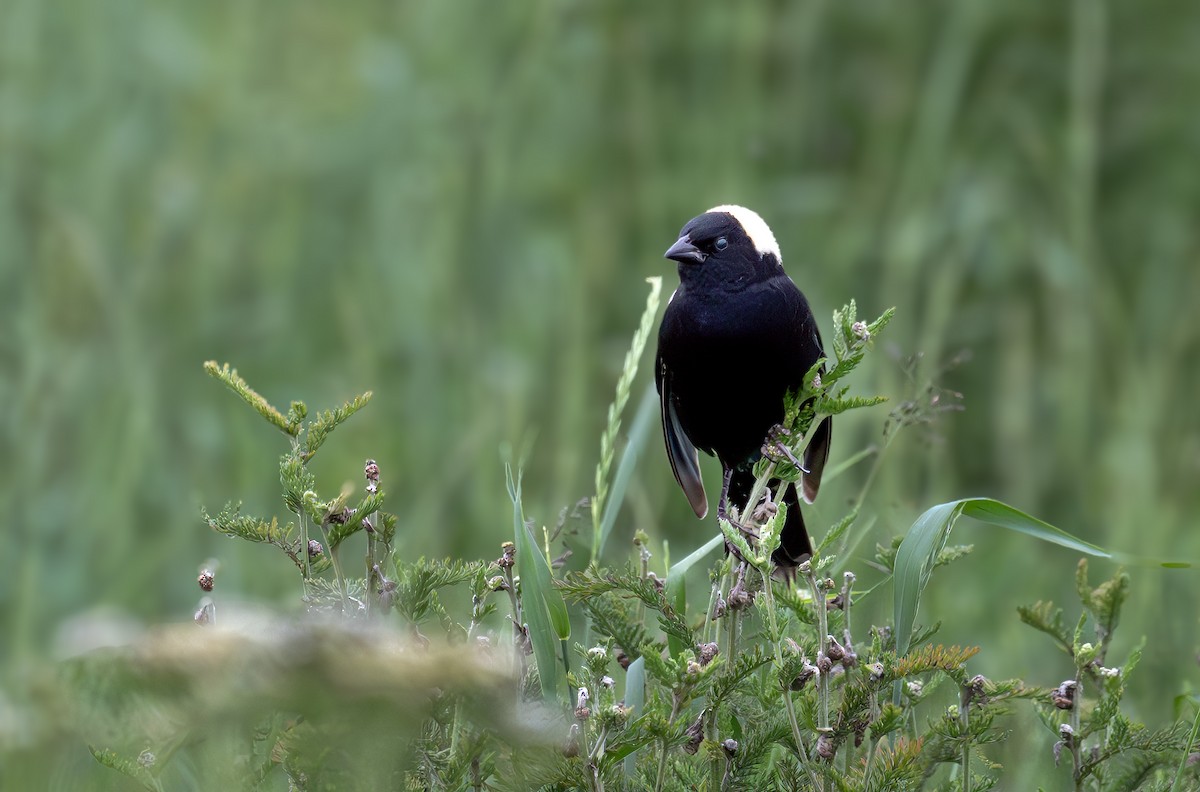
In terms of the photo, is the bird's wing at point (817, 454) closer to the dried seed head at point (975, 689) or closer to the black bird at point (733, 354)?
the black bird at point (733, 354)

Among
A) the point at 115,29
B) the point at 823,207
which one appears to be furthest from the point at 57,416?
the point at 823,207

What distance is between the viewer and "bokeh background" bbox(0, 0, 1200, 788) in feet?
15.1

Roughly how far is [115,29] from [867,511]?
388 cm

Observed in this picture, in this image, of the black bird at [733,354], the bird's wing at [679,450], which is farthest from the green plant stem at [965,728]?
the bird's wing at [679,450]

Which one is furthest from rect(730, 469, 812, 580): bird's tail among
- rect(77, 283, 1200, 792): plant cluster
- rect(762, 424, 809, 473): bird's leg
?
rect(77, 283, 1200, 792): plant cluster

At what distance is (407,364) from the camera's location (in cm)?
489

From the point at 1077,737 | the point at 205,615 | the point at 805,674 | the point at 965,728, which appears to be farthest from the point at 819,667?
the point at 205,615

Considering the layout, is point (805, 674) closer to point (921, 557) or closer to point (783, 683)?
point (783, 683)

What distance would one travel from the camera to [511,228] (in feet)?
16.6

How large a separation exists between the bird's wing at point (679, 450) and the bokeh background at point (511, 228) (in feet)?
5.67

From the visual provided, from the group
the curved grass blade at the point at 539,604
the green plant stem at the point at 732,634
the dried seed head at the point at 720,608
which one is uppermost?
the curved grass blade at the point at 539,604

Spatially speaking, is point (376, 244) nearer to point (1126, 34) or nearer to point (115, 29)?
point (115, 29)

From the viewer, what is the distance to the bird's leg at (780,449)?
1698mm

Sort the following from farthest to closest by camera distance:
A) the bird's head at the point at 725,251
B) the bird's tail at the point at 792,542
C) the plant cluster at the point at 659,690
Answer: the bird's head at the point at 725,251 < the bird's tail at the point at 792,542 < the plant cluster at the point at 659,690
